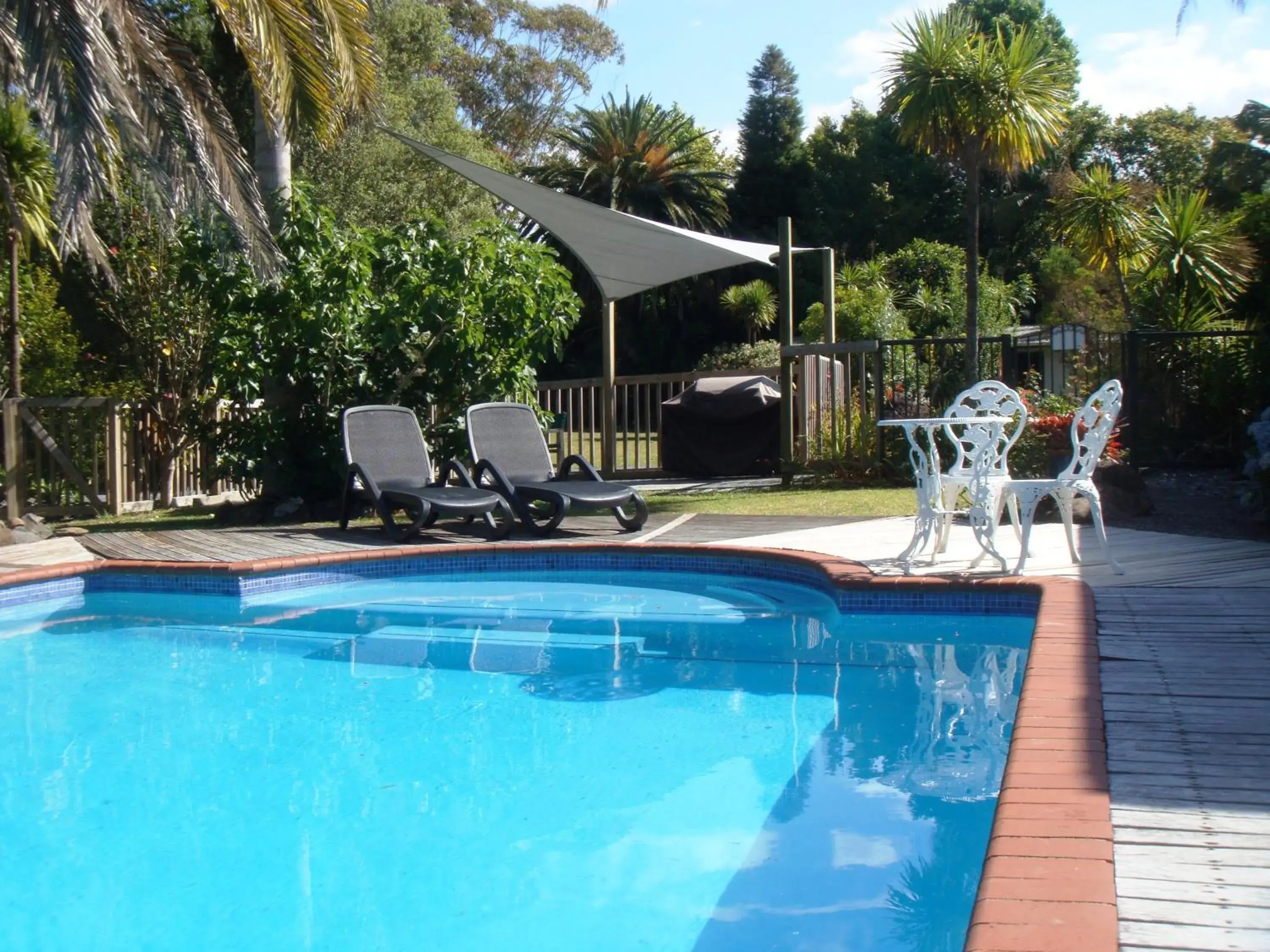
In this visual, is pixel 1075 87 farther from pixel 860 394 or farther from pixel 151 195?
pixel 151 195

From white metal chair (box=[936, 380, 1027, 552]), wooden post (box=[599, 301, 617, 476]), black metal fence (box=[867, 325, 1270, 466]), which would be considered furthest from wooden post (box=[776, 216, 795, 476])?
white metal chair (box=[936, 380, 1027, 552])

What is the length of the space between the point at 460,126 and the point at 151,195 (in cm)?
1711

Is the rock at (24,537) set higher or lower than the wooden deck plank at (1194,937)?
higher

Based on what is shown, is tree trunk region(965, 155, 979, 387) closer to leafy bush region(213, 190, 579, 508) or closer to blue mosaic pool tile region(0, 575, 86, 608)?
leafy bush region(213, 190, 579, 508)

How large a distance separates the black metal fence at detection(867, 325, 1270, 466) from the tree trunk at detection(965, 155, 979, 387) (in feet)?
0.60

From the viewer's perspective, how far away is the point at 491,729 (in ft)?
16.5

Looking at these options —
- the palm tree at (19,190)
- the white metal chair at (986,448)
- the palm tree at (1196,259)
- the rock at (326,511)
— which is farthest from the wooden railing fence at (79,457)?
the palm tree at (1196,259)

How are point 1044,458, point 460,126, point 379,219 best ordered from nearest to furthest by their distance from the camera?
1. point 1044,458
2. point 379,219
3. point 460,126

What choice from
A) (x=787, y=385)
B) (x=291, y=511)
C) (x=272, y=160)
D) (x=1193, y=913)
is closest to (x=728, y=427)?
(x=787, y=385)

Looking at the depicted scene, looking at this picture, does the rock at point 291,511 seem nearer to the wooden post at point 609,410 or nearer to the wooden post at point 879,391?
the wooden post at point 609,410

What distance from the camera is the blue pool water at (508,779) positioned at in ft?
10.8

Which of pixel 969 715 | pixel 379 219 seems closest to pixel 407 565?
pixel 969 715

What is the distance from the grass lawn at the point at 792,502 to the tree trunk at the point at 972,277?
145 centimetres

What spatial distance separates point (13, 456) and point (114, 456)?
0.89 meters
